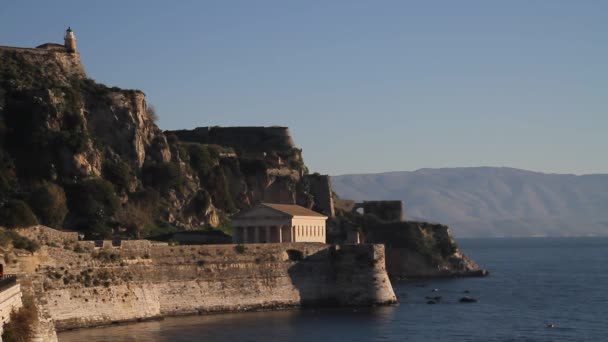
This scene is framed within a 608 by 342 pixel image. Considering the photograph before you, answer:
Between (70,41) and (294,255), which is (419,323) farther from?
(70,41)

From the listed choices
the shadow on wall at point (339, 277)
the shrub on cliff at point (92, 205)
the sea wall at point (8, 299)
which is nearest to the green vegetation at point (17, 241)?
the sea wall at point (8, 299)

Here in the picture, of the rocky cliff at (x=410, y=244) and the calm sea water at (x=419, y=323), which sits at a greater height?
the rocky cliff at (x=410, y=244)

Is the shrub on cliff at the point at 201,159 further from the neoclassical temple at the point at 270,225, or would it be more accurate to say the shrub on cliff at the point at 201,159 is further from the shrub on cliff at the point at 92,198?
the neoclassical temple at the point at 270,225

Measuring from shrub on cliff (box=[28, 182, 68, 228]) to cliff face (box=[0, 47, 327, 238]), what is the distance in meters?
0.08

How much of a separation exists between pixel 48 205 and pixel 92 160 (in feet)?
28.4

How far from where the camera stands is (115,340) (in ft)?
216

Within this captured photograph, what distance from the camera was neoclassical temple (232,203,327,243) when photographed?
314 feet

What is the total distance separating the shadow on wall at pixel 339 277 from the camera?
88062mm

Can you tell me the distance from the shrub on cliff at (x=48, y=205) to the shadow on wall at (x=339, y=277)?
2141 cm

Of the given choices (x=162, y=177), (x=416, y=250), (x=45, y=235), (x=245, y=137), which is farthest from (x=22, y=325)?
(x=245, y=137)

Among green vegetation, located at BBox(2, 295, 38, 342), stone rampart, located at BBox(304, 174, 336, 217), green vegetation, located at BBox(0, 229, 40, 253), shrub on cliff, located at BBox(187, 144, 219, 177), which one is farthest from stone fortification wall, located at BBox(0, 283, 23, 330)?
stone rampart, located at BBox(304, 174, 336, 217)

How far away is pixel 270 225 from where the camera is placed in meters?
95.8

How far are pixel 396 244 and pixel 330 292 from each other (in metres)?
52.0

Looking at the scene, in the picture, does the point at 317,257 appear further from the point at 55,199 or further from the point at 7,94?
the point at 7,94
